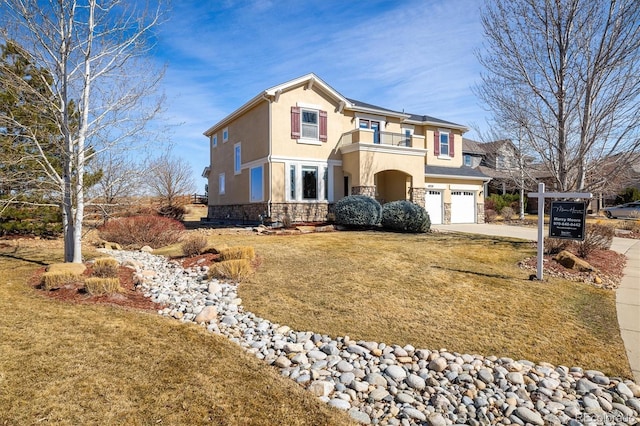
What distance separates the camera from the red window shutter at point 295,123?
59.3 feet

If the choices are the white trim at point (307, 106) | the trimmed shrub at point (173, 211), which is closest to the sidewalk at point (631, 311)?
the white trim at point (307, 106)

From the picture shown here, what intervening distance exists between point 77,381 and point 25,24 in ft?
24.8

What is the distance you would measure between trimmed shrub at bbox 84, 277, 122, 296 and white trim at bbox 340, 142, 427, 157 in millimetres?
13804

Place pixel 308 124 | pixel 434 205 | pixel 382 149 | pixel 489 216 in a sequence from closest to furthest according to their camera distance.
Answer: pixel 308 124 → pixel 382 149 → pixel 434 205 → pixel 489 216

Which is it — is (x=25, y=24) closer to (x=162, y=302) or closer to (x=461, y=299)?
(x=162, y=302)

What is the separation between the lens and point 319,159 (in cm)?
1862

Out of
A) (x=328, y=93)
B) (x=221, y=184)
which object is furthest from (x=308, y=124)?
(x=221, y=184)

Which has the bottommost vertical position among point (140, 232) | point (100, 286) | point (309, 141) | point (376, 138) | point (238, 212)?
point (100, 286)

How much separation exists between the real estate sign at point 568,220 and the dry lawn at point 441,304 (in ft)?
3.42

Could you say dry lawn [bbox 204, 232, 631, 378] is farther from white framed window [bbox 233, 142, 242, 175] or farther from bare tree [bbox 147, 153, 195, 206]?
bare tree [bbox 147, 153, 195, 206]

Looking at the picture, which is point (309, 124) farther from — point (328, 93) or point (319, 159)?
point (328, 93)

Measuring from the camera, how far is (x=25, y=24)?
287 inches

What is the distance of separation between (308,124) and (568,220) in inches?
518

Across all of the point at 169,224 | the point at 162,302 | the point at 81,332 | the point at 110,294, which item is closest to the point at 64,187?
the point at 110,294
